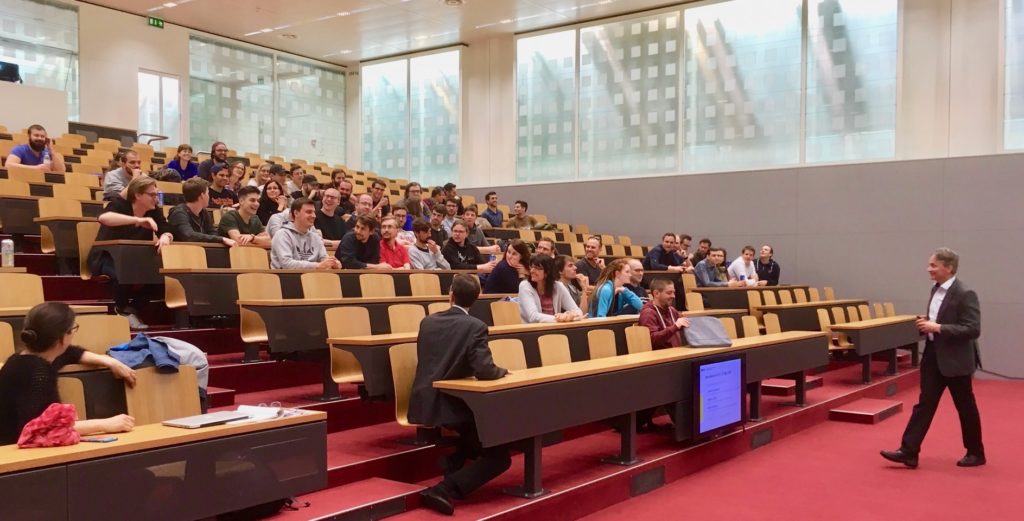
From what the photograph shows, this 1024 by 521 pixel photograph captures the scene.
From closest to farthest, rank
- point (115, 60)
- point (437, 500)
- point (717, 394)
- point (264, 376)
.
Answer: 1. point (437, 500)
2. point (264, 376)
3. point (717, 394)
4. point (115, 60)

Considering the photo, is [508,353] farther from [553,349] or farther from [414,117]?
[414,117]

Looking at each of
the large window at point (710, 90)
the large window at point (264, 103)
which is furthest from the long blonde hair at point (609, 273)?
the large window at point (264, 103)

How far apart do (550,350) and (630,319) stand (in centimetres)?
130

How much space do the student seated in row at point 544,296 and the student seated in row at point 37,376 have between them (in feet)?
9.70

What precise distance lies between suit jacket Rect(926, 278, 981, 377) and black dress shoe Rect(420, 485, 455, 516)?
304 cm

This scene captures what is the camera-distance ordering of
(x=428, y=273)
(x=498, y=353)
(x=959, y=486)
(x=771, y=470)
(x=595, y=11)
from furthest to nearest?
(x=595, y=11)
(x=428, y=273)
(x=771, y=470)
(x=959, y=486)
(x=498, y=353)

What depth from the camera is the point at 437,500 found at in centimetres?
325

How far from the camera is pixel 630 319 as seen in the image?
5.45 metres

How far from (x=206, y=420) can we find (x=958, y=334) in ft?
13.2

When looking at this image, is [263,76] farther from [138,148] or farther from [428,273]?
[428,273]

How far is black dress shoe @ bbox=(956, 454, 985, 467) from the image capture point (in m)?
4.64

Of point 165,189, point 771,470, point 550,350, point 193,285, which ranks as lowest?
point 771,470

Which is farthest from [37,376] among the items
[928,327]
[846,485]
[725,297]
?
[725,297]

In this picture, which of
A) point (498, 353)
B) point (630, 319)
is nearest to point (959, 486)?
point (630, 319)
